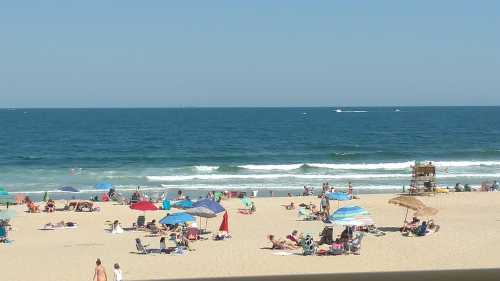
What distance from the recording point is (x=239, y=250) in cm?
1645

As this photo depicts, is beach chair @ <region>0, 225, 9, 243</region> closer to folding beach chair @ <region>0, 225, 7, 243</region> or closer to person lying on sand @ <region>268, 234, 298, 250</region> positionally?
folding beach chair @ <region>0, 225, 7, 243</region>

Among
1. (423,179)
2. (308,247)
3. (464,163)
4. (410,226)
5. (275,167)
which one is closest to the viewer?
(308,247)

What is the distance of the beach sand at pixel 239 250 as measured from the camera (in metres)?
14.2

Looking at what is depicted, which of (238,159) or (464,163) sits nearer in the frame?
(464,163)

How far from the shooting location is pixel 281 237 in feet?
60.1

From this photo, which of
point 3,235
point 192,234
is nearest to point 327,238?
point 192,234

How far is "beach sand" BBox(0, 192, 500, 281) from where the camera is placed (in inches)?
559

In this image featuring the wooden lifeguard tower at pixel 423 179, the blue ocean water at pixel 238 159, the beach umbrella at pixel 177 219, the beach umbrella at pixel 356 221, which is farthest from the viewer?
the blue ocean water at pixel 238 159

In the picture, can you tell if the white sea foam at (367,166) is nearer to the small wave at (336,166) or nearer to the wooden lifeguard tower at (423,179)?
the small wave at (336,166)

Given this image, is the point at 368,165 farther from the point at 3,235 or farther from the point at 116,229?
the point at 3,235

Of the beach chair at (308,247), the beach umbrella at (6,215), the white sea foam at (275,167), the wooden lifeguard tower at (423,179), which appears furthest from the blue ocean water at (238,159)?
the beach chair at (308,247)

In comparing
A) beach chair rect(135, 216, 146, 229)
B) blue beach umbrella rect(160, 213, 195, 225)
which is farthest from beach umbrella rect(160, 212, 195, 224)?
beach chair rect(135, 216, 146, 229)

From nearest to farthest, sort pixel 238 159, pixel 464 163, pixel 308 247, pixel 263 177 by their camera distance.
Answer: pixel 308 247 → pixel 263 177 → pixel 464 163 → pixel 238 159

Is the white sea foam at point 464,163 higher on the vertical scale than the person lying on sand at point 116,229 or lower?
higher
